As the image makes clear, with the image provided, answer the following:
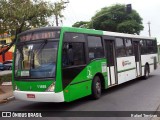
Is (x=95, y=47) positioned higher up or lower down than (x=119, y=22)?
lower down

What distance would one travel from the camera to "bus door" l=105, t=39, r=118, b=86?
12.9m

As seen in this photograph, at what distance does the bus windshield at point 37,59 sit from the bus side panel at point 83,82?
34.0 inches

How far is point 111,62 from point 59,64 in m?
4.38

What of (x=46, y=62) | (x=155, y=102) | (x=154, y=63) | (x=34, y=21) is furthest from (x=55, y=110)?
(x=154, y=63)

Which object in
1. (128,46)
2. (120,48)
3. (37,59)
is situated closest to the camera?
(37,59)

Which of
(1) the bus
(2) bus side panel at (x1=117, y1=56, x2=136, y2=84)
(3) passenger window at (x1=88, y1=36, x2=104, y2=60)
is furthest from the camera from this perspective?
(2) bus side panel at (x1=117, y1=56, x2=136, y2=84)

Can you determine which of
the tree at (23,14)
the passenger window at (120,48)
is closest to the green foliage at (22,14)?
the tree at (23,14)

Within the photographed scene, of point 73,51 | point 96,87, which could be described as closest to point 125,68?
point 96,87

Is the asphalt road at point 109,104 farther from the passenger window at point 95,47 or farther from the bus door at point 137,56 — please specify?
the bus door at point 137,56

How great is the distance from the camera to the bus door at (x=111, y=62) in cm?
1292

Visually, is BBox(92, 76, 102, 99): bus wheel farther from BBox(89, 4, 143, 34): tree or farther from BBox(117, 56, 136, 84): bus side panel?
BBox(89, 4, 143, 34): tree

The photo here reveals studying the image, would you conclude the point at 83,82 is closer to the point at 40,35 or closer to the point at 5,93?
the point at 40,35

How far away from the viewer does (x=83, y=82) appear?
10578 millimetres

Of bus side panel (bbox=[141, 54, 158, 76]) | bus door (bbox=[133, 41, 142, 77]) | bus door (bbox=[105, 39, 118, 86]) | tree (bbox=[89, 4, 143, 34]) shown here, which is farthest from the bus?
tree (bbox=[89, 4, 143, 34])
